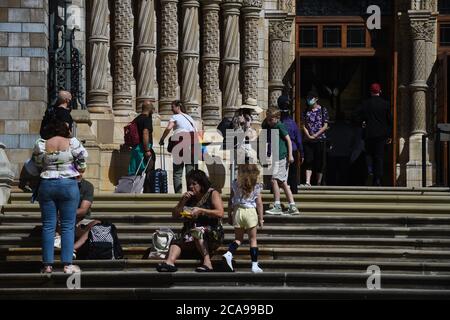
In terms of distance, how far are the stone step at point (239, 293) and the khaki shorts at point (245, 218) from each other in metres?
1.25

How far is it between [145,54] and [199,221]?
11.1 metres

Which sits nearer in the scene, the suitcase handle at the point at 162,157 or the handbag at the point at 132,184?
the handbag at the point at 132,184

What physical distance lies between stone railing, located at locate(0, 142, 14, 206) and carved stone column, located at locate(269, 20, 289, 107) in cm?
1125

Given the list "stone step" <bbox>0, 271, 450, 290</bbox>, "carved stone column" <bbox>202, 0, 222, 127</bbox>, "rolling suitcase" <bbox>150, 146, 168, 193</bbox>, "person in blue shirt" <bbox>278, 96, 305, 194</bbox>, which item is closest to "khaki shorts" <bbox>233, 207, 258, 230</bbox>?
"stone step" <bbox>0, 271, 450, 290</bbox>

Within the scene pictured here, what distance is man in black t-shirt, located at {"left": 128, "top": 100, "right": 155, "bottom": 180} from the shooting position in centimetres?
2925

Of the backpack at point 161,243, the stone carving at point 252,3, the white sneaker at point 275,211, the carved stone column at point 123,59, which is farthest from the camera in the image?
the stone carving at point 252,3

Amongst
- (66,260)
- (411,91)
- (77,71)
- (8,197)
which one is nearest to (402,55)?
(411,91)

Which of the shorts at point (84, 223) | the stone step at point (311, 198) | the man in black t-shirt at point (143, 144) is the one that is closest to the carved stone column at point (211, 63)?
the man in black t-shirt at point (143, 144)

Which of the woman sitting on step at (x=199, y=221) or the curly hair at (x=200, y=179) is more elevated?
the curly hair at (x=200, y=179)

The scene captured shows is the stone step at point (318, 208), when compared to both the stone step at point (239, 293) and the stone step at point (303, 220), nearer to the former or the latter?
the stone step at point (303, 220)

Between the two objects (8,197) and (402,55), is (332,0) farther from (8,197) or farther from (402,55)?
(8,197)

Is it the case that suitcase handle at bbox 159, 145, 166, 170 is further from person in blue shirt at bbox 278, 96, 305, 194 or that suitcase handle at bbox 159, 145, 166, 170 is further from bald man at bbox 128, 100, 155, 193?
Result: person in blue shirt at bbox 278, 96, 305, 194

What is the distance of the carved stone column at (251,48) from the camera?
116 ft
